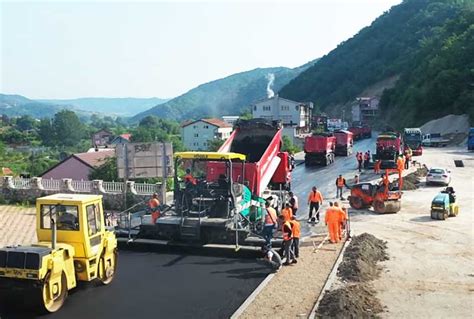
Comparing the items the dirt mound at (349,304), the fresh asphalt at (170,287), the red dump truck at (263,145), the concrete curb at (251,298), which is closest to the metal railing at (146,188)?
the red dump truck at (263,145)

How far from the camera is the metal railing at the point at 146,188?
24.4 m

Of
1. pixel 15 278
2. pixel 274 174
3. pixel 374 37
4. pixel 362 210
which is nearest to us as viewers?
pixel 15 278

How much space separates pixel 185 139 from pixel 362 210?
96.8 meters

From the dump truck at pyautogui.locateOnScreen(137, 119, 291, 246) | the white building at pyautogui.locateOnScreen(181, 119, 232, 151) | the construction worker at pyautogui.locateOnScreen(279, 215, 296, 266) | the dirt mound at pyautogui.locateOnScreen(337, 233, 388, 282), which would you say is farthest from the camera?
the white building at pyautogui.locateOnScreen(181, 119, 232, 151)

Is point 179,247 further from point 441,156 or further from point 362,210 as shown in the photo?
point 441,156

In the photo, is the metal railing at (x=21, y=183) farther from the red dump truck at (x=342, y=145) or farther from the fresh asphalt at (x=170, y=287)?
the red dump truck at (x=342, y=145)

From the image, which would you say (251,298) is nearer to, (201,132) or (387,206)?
(387,206)

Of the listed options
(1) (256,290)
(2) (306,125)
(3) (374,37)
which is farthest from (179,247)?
(3) (374,37)

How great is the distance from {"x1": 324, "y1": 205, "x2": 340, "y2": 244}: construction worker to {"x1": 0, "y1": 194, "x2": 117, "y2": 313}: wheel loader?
6.21m

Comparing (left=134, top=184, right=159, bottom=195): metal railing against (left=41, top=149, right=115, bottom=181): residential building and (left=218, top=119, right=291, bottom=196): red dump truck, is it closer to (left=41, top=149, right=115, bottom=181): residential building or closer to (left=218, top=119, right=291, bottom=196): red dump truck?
(left=218, top=119, right=291, bottom=196): red dump truck

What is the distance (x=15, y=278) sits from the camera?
8.68m

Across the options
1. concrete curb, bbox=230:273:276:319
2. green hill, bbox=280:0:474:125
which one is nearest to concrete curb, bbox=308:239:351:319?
concrete curb, bbox=230:273:276:319

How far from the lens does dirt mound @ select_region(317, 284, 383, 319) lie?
920 cm

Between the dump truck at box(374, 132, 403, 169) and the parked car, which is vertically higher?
the dump truck at box(374, 132, 403, 169)
